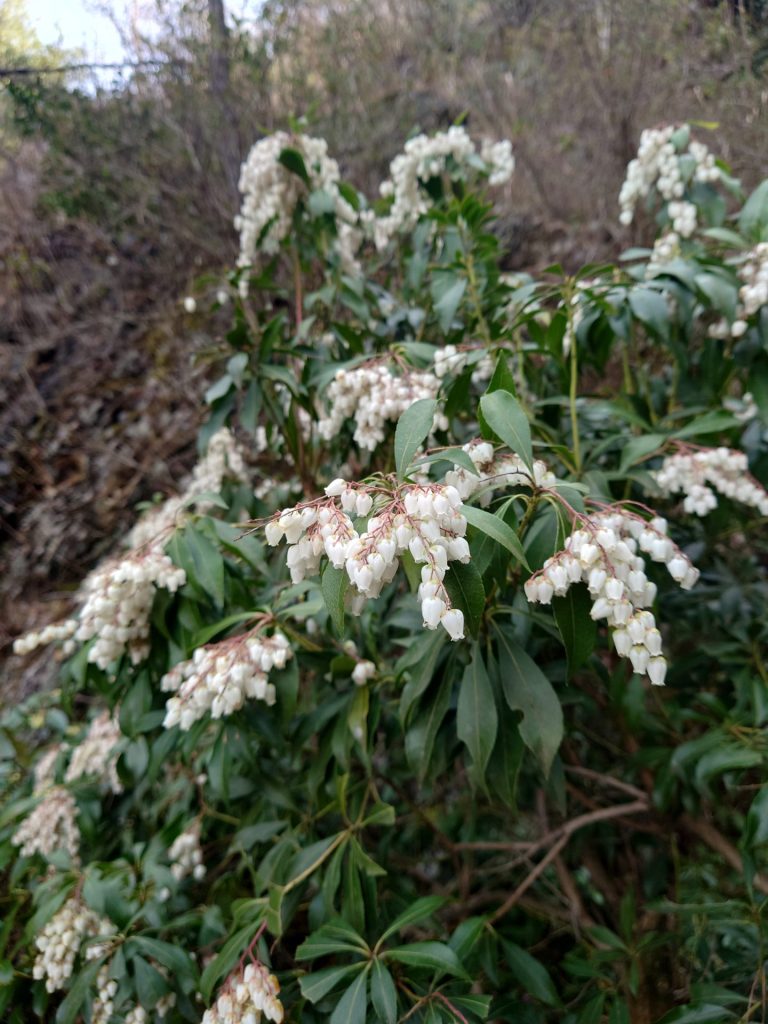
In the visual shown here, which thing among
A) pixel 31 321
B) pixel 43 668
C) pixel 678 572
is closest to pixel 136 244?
pixel 31 321

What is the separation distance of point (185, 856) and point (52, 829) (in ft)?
1.48

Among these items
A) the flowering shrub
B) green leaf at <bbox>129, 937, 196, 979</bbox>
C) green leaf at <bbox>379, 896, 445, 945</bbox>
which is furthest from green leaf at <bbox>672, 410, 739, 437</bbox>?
green leaf at <bbox>129, 937, 196, 979</bbox>

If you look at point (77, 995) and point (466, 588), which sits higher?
point (466, 588)

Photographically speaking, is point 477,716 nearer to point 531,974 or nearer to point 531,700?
point 531,700

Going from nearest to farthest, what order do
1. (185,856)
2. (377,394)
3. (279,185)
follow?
(377,394)
(185,856)
(279,185)

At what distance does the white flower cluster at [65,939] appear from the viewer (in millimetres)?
1599

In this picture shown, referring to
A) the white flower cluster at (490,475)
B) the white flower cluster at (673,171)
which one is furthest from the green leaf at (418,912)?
the white flower cluster at (673,171)

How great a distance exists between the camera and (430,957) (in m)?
1.31

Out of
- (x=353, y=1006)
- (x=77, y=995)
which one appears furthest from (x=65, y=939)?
(x=353, y=1006)

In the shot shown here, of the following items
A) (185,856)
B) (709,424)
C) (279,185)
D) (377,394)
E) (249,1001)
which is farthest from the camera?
(279,185)

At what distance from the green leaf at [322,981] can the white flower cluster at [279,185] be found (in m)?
1.75

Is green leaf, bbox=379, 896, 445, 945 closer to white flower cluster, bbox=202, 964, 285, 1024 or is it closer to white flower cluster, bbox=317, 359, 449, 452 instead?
white flower cluster, bbox=202, 964, 285, 1024

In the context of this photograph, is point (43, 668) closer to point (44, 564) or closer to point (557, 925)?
point (44, 564)

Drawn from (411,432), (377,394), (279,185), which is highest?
(279,185)
